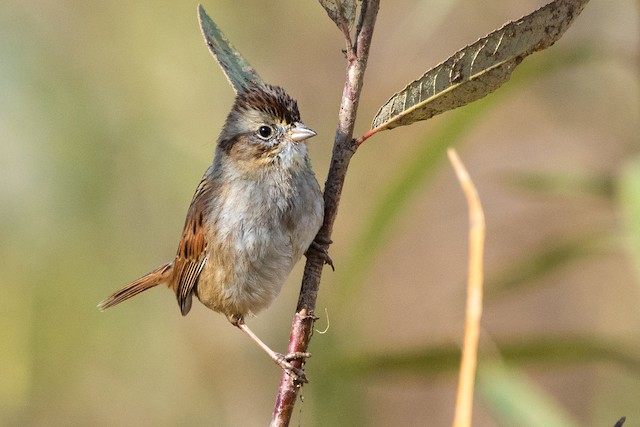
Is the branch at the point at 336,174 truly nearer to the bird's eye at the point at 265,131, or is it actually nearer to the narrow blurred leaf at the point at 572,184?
the narrow blurred leaf at the point at 572,184

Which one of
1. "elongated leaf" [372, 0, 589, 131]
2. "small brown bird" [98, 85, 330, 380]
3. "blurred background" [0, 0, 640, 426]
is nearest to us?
"elongated leaf" [372, 0, 589, 131]

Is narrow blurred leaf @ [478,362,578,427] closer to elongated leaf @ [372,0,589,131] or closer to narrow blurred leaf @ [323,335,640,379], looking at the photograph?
narrow blurred leaf @ [323,335,640,379]

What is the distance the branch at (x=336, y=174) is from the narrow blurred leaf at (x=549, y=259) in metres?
0.98

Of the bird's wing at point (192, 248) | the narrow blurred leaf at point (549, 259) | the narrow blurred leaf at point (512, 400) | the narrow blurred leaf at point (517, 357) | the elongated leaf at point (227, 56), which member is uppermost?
the bird's wing at point (192, 248)

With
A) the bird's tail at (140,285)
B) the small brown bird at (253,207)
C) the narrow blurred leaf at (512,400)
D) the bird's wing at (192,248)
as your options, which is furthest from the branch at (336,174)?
the bird's tail at (140,285)

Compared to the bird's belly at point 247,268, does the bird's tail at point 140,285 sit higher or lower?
higher

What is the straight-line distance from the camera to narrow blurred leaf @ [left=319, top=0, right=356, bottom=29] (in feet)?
4.37

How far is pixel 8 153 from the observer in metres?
3.42

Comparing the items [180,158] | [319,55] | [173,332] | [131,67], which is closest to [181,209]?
[180,158]

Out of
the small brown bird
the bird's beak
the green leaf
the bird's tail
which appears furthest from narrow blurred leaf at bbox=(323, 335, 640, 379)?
the bird's tail

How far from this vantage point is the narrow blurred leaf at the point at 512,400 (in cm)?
200

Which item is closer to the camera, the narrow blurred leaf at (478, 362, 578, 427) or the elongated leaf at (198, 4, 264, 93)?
the elongated leaf at (198, 4, 264, 93)

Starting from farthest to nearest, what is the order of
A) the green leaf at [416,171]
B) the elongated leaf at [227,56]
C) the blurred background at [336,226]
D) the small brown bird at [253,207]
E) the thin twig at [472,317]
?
1. the small brown bird at [253,207]
2. the blurred background at [336,226]
3. the green leaf at [416,171]
4. the elongated leaf at [227,56]
5. the thin twig at [472,317]

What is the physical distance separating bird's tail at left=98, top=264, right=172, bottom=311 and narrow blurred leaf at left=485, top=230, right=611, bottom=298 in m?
1.30
